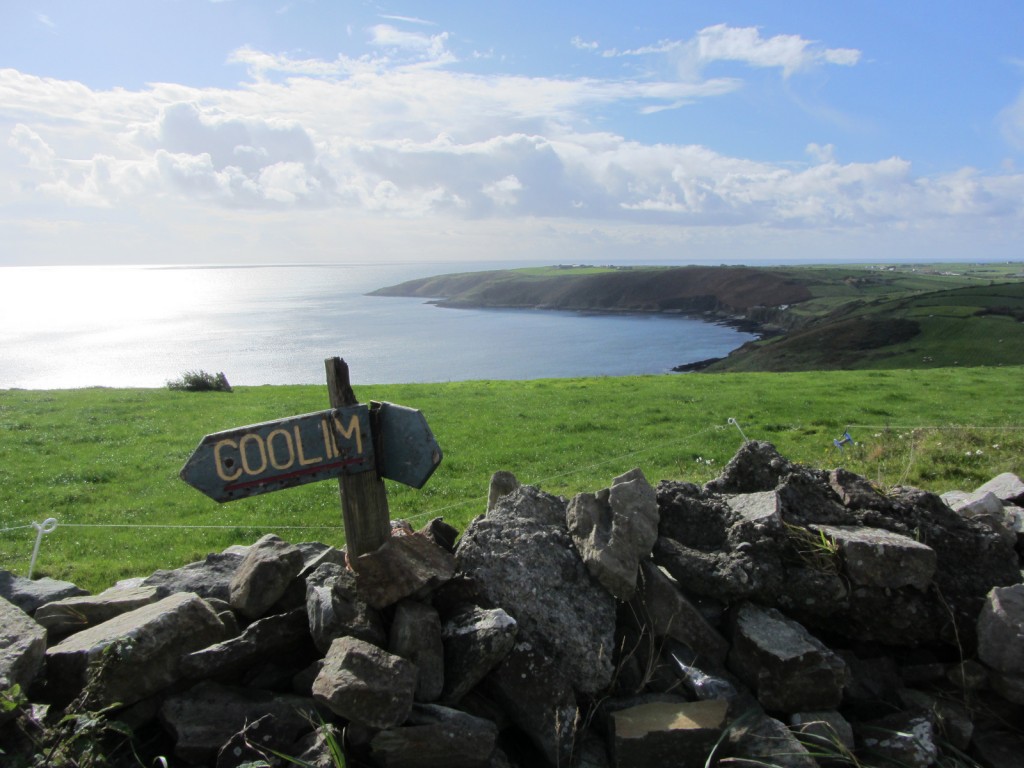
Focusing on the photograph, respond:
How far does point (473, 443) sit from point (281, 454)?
1401cm

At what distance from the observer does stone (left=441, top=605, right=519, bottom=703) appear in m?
4.51

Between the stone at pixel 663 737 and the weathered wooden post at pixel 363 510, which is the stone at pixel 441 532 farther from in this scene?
the stone at pixel 663 737

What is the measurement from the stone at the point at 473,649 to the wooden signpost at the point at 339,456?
98 cm

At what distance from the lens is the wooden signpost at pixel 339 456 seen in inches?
183

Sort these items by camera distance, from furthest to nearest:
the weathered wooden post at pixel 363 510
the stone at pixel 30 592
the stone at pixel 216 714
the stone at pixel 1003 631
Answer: the stone at pixel 30 592 < the weathered wooden post at pixel 363 510 < the stone at pixel 1003 631 < the stone at pixel 216 714

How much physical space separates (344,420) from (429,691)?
6.30ft

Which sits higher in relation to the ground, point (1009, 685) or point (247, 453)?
point (247, 453)

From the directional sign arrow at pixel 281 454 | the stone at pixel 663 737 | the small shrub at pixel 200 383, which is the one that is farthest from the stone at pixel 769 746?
the small shrub at pixel 200 383

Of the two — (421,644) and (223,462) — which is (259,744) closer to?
(421,644)

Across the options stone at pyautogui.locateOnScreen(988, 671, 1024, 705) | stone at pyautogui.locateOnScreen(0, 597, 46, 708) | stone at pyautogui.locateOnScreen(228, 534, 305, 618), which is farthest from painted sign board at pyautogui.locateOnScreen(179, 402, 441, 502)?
stone at pyautogui.locateOnScreen(988, 671, 1024, 705)

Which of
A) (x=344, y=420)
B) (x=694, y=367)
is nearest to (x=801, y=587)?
(x=344, y=420)

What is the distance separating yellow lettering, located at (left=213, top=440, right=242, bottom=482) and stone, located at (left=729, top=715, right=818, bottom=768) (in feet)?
12.4

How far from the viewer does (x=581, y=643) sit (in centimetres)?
495

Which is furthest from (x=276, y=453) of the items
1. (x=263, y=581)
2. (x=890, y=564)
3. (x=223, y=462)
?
(x=890, y=564)
